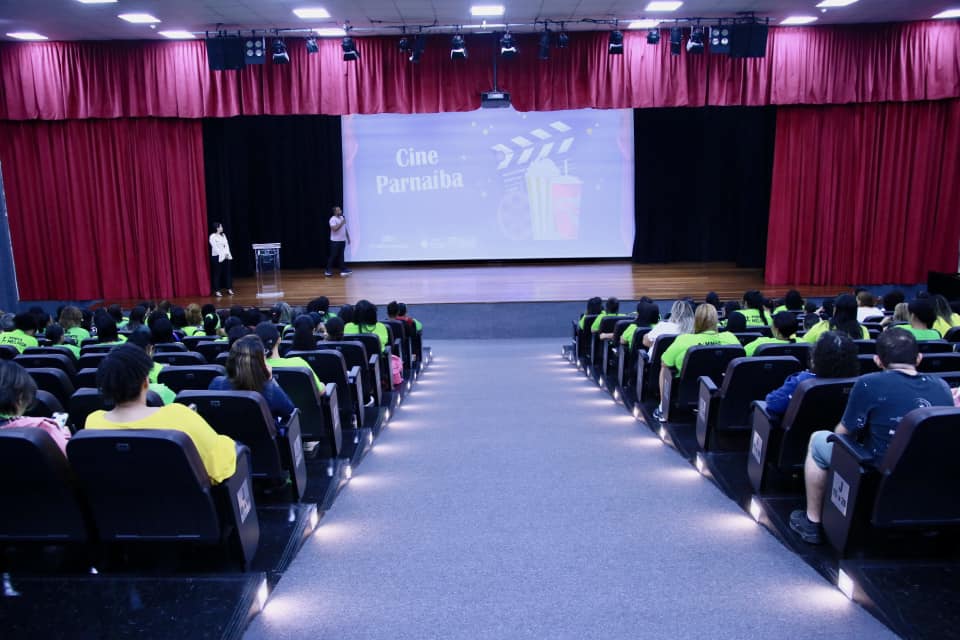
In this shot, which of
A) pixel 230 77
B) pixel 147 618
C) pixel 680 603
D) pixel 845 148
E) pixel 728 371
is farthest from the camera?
pixel 845 148

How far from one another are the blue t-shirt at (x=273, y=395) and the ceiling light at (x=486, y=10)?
7058 millimetres

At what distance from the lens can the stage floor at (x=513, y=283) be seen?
10.8m

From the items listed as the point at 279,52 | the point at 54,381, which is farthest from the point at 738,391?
the point at 279,52

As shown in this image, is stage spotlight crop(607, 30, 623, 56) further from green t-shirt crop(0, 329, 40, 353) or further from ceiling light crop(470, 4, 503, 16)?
green t-shirt crop(0, 329, 40, 353)

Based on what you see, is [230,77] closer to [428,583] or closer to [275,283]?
[275,283]

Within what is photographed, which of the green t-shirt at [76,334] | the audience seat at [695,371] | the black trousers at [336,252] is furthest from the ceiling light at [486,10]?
the audience seat at [695,371]

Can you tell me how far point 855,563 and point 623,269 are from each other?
10938mm

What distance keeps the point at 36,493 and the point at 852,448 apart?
3110 mm

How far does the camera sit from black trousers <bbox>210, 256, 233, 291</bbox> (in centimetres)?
1180

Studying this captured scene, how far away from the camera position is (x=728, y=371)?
399 cm

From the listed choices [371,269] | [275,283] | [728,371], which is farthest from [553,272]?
[728,371]

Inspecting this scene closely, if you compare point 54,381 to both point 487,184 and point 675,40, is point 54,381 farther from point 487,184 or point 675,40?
point 487,184

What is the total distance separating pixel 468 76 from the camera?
35.1ft

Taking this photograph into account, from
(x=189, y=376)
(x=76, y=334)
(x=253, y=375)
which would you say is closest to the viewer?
(x=253, y=375)
